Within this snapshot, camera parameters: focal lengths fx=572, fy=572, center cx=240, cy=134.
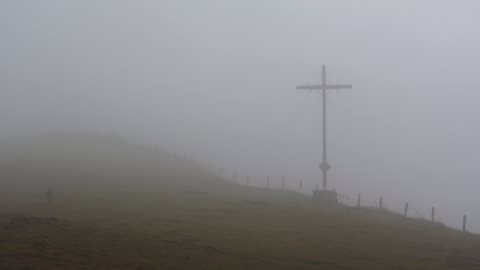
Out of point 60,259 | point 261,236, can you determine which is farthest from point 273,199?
point 60,259

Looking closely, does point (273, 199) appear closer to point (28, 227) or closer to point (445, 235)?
point (445, 235)

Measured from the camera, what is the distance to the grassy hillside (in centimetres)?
1912

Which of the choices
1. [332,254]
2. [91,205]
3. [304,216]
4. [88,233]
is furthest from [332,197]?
[88,233]

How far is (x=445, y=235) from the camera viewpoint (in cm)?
3098

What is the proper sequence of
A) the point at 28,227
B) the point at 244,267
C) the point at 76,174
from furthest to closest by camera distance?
1. the point at 76,174
2. the point at 28,227
3. the point at 244,267

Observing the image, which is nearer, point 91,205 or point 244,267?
point 244,267

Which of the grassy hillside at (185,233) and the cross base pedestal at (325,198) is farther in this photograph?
the cross base pedestal at (325,198)

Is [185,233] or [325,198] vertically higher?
[185,233]

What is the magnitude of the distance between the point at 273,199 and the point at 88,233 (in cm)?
2512

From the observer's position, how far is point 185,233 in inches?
963

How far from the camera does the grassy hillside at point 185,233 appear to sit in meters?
19.1

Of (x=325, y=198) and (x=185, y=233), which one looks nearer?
(x=185, y=233)

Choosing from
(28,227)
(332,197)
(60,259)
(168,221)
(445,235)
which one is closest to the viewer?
(60,259)

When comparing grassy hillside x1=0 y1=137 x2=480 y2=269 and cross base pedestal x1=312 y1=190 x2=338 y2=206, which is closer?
grassy hillside x1=0 y1=137 x2=480 y2=269
